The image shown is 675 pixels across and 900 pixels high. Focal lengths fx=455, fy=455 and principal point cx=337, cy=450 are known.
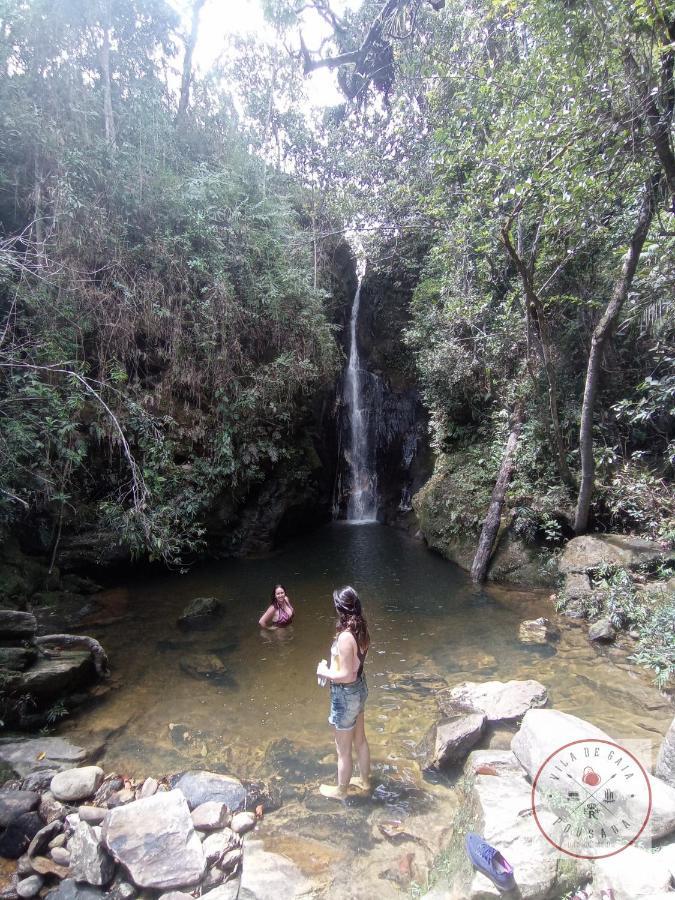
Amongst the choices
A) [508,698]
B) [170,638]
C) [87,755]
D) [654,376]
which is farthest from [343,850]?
[654,376]

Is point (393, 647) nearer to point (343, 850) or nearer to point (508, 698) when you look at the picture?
point (508, 698)

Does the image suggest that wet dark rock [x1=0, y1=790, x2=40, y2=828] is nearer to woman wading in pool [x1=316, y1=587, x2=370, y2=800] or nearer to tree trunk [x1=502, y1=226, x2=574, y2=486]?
woman wading in pool [x1=316, y1=587, x2=370, y2=800]

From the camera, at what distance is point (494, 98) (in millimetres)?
6320

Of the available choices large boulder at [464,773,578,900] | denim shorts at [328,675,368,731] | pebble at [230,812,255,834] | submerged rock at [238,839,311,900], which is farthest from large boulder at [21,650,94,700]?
large boulder at [464,773,578,900]

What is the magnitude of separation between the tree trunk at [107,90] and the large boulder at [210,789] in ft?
38.6

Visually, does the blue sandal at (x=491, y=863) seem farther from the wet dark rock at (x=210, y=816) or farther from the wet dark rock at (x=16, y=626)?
the wet dark rock at (x=16, y=626)

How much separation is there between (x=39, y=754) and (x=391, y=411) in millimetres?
15070

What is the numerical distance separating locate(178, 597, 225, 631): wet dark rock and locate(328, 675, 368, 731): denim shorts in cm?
434

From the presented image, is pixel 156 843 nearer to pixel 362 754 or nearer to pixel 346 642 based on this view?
pixel 362 754

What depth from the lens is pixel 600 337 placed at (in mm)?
6707

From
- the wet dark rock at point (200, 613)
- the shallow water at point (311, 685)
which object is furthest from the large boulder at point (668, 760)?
the wet dark rock at point (200, 613)

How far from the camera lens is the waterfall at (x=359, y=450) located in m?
17.3

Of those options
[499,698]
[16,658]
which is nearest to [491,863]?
[499,698]

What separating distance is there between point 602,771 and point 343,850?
1.81 metres
